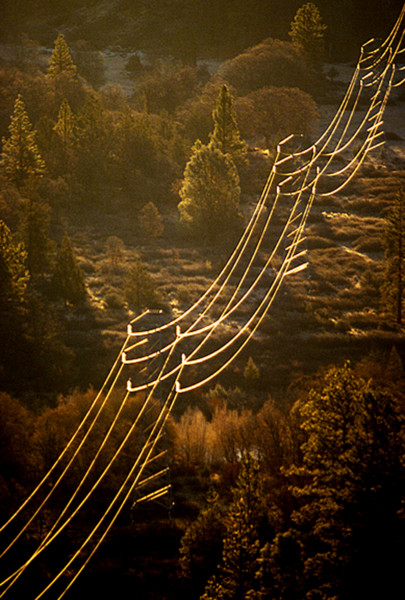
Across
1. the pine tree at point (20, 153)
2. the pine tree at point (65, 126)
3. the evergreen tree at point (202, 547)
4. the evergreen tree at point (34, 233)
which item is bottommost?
the evergreen tree at point (202, 547)

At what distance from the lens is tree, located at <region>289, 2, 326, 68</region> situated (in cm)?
11488

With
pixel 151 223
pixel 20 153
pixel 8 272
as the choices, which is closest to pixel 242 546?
pixel 8 272

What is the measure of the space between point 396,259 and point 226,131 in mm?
34533

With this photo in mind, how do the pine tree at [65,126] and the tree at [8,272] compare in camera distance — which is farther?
the pine tree at [65,126]

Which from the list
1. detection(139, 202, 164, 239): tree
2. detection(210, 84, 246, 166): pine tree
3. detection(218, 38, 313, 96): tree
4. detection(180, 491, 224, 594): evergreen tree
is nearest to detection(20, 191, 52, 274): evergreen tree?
detection(139, 202, 164, 239): tree

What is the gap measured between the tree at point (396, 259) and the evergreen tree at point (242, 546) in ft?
92.8

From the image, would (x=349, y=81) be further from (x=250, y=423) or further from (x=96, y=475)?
(x=96, y=475)

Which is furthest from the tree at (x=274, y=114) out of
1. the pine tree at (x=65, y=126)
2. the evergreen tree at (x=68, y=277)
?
the evergreen tree at (x=68, y=277)

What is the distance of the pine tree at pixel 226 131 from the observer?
77.8 metres

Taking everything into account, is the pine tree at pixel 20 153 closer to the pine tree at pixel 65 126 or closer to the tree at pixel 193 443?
the pine tree at pixel 65 126

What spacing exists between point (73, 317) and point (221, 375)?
12679mm

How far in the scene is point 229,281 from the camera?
2429 inches

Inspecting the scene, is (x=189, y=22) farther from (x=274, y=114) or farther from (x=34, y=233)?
(x=34, y=233)

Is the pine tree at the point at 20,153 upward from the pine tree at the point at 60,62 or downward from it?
downward
